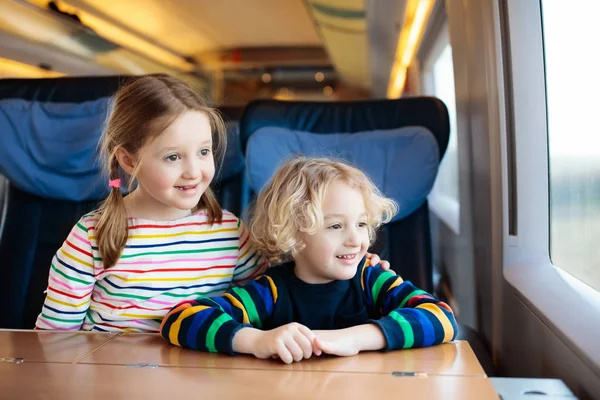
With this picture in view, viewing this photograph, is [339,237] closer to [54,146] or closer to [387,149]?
[387,149]

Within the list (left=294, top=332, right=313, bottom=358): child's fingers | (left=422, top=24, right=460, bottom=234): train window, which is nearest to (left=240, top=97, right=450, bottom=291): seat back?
(left=294, top=332, right=313, bottom=358): child's fingers

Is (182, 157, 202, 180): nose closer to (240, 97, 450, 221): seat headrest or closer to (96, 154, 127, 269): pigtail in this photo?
(96, 154, 127, 269): pigtail

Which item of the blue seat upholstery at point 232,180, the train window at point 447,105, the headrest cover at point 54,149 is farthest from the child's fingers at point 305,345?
the train window at point 447,105

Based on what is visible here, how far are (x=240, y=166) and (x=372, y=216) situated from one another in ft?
2.32

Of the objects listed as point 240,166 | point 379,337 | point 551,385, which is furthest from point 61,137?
point 551,385

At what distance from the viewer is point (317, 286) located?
1455 mm

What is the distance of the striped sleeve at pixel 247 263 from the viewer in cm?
167

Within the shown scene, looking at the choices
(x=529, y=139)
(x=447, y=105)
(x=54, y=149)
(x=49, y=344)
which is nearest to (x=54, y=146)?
(x=54, y=149)

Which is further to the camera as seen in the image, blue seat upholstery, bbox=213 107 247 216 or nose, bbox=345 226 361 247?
blue seat upholstery, bbox=213 107 247 216

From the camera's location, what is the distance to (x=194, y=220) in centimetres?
165

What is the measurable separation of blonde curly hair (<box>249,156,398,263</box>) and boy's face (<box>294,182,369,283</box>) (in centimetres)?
2

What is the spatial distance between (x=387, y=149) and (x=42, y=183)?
41.3 inches

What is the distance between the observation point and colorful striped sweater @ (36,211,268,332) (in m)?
1.55

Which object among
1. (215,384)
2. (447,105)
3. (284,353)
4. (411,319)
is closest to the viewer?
(215,384)
